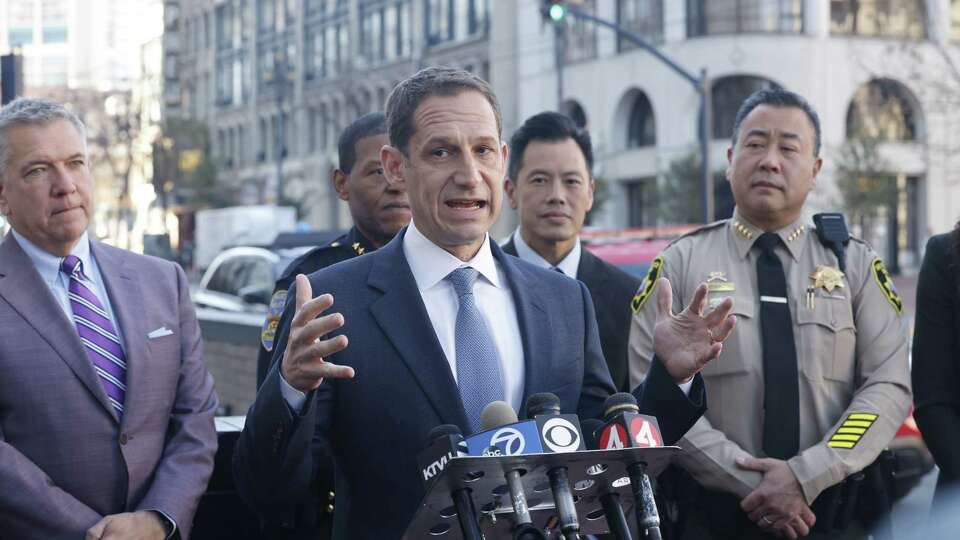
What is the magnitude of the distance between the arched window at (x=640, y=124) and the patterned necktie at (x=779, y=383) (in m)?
41.6

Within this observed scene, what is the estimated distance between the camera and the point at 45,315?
13.7ft

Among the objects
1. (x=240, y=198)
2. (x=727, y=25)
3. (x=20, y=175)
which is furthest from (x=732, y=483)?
(x=240, y=198)

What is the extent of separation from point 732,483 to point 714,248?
925 mm

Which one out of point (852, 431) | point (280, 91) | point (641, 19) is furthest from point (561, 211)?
point (280, 91)

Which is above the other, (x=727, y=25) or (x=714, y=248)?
(x=727, y=25)

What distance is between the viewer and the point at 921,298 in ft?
15.3

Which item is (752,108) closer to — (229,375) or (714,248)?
(714,248)

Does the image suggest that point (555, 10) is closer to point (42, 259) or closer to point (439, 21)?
point (42, 259)

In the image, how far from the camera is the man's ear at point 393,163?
3648 mm

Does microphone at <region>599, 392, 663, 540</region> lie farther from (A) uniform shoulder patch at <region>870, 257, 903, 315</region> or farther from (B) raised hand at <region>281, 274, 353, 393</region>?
(A) uniform shoulder patch at <region>870, 257, 903, 315</region>

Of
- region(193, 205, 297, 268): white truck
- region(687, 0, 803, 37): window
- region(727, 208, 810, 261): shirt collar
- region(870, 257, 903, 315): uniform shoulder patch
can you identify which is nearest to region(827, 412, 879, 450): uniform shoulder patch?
region(870, 257, 903, 315): uniform shoulder patch

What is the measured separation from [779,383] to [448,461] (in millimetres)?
2127

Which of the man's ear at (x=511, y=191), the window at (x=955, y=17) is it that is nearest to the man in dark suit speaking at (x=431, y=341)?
the man's ear at (x=511, y=191)

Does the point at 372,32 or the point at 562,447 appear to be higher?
the point at 372,32
